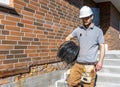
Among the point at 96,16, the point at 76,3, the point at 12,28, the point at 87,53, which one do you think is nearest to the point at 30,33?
the point at 12,28

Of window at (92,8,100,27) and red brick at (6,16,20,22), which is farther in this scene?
window at (92,8,100,27)

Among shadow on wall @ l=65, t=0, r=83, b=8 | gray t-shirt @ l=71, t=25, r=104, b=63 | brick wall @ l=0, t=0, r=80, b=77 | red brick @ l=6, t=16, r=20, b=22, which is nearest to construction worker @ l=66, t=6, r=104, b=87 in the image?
gray t-shirt @ l=71, t=25, r=104, b=63

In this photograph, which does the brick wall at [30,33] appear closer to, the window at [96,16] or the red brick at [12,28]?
the red brick at [12,28]

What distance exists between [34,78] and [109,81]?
1.81 metres

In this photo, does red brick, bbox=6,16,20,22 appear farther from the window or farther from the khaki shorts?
the window

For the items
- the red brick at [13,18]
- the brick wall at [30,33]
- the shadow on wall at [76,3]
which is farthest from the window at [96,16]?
the red brick at [13,18]

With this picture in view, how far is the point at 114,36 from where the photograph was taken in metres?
10.4

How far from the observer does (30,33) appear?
4145 mm

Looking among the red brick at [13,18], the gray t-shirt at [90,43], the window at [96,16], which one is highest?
the window at [96,16]

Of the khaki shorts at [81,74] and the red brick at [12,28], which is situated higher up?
the red brick at [12,28]

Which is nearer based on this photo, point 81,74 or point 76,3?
point 81,74

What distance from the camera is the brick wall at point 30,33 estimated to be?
3535 millimetres

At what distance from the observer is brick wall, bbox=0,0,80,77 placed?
11.6 ft

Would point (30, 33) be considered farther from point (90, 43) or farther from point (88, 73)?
point (88, 73)
